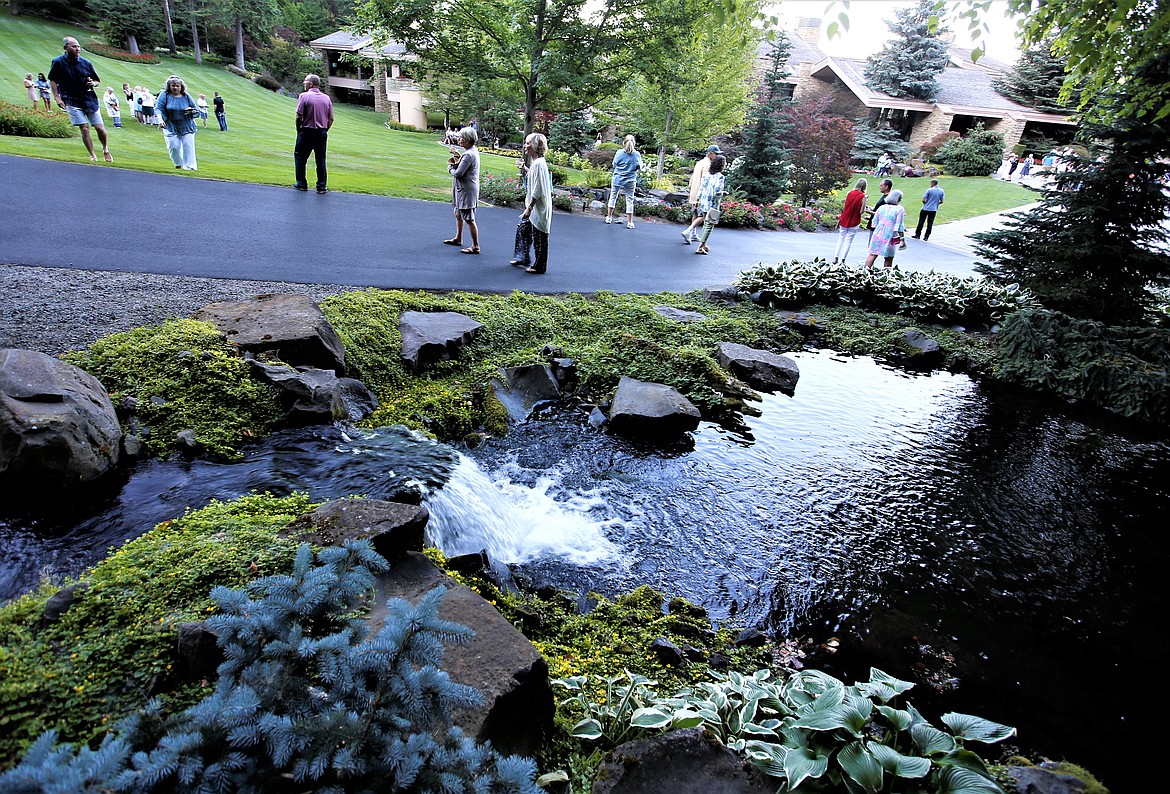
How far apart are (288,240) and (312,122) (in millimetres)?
4004

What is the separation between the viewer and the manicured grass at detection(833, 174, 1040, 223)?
28672 millimetres

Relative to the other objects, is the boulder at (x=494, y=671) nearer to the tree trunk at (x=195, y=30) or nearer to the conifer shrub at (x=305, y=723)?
the conifer shrub at (x=305, y=723)

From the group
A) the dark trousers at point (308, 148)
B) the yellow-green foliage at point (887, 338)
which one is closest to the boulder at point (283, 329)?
the yellow-green foliage at point (887, 338)

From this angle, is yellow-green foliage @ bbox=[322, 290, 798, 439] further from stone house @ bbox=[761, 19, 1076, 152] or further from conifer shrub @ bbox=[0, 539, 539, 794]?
stone house @ bbox=[761, 19, 1076, 152]

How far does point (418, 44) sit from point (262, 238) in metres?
9.65

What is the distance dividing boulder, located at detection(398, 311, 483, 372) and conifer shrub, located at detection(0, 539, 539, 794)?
4539 millimetres

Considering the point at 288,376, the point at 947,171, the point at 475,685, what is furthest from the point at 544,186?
the point at 947,171

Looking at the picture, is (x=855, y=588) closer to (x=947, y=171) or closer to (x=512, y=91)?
(x=512, y=91)

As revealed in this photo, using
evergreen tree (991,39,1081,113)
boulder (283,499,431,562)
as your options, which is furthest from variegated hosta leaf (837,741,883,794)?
evergreen tree (991,39,1081,113)

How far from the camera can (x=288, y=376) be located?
4.96 meters

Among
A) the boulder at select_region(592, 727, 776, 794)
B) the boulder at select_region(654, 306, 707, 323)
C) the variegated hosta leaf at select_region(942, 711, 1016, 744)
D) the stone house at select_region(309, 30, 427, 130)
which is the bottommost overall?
the boulder at select_region(654, 306, 707, 323)

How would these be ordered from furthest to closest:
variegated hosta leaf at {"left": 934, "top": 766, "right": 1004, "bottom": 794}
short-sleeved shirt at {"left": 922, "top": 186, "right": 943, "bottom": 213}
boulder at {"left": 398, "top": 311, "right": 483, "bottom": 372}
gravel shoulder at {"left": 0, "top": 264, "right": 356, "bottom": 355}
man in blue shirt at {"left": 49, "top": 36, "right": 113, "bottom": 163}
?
short-sleeved shirt at {"left": 922, "top": 186, "right": 943, "bottom": 213}, man in blue shirt at {"left": 49, "top": 36, "right": 113, "bottom": 163}, boulder at {"left": 398, "top": 311, "right": 483, "bottom": 372}, gravel shoulder at {"left": 0, "top": 264, "right": 356, "bottom": 355}, variegated hosta leaf at {"left": 934, "top": 766, "right": 1004, "bottom": 794}

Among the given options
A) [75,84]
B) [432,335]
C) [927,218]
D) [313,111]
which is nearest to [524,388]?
[432,335]

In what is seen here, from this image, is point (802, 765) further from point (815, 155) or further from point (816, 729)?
point (815, 155)
